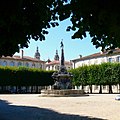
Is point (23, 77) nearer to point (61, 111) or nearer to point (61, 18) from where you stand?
point (61, 111)

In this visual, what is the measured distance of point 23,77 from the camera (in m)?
68.5

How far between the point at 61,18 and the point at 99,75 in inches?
2232

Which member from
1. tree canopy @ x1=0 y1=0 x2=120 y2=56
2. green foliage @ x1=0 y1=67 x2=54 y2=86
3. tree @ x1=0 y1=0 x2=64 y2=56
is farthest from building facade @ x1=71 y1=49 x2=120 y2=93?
tree canopy @ x1=0 y1=0 x2=120 y2=56

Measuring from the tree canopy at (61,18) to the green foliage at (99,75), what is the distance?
51791mm

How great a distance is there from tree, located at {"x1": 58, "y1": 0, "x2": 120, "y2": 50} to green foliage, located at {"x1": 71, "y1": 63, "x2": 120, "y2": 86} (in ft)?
174

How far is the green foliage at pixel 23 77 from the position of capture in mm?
66500

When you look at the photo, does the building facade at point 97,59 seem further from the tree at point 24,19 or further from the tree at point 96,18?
the tree at point 96,18

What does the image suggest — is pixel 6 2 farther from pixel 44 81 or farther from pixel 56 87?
Answer: pixel 44 81

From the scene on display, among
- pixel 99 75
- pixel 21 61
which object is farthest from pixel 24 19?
pixel 21 61

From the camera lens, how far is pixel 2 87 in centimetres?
6962

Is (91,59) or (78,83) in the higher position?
(91,59)

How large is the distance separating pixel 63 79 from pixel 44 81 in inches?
944

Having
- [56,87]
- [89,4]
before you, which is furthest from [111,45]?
[56,87]

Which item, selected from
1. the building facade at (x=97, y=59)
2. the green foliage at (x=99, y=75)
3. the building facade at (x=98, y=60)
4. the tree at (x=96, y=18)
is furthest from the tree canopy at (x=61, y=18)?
the building facade at (x=97, y=59)
